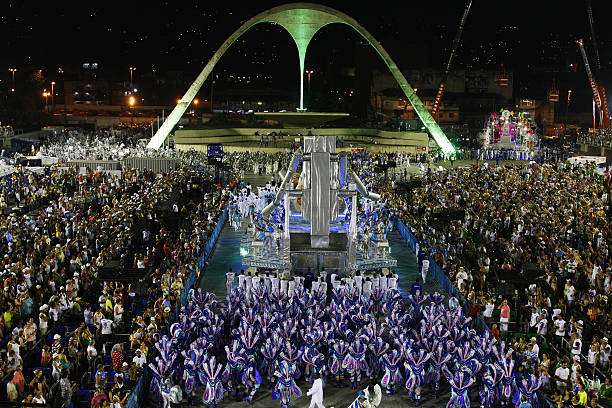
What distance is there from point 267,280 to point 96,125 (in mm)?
61536

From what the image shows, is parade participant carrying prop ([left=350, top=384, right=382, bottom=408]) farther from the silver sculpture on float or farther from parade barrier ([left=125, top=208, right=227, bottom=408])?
the silver sculpture on float

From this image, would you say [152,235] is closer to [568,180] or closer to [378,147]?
[568,180]

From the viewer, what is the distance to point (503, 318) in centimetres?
1689

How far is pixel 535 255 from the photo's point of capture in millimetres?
22844

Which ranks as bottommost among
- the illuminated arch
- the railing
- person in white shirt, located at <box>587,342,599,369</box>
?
person in white shirt, located at <box>587,342,599,369</box>

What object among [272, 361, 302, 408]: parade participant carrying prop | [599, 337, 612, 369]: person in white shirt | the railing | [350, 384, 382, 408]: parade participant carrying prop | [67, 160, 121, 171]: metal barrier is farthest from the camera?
the railing

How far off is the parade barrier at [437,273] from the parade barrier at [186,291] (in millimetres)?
7489

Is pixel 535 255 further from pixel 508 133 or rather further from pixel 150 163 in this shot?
pixel 508 133

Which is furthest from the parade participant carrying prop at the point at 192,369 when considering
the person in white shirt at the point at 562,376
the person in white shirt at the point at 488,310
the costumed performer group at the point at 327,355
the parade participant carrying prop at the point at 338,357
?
the person in white shirt at the point at 488,310

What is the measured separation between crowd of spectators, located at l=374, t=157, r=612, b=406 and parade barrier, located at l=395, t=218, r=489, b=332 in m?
0.21

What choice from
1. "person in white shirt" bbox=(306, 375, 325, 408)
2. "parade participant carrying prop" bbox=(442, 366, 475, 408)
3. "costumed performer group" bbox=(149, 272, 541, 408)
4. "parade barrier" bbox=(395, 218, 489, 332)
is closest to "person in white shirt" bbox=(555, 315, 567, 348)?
"parade barrier" bbox=(395, 218, 489, 332)

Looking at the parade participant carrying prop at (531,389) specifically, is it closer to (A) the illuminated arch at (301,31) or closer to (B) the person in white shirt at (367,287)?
(B) the person in white shirt at (367,287)

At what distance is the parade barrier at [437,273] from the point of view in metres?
17.1

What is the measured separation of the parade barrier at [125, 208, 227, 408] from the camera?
1297 cm
